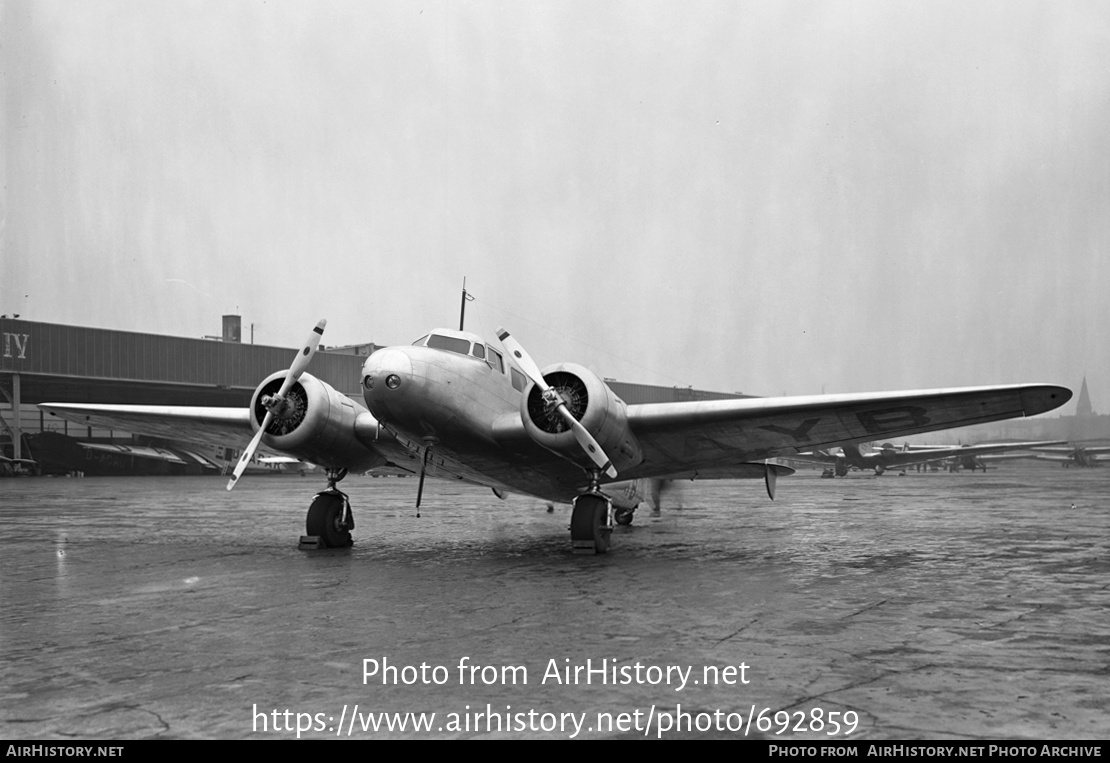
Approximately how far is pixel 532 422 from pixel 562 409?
52 cm

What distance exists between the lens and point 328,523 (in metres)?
14.2

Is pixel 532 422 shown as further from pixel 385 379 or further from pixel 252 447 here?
pixel 252 447

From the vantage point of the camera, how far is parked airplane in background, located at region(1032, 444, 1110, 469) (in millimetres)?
69250

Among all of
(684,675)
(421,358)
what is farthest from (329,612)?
(421,358)

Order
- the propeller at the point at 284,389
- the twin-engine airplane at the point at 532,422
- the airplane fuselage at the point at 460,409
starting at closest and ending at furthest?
the airplane fuselage at the point at 460,409
the twin-engine airplane at the point at 532,422
the propeller at the point at 284,389

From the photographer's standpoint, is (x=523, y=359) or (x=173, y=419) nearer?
(x=523, y=359)

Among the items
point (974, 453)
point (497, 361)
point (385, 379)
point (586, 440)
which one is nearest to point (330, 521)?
point (385, 379)

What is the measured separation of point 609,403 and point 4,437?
200ft

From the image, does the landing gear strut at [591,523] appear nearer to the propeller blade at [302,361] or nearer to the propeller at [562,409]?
the propeller at [562,409]

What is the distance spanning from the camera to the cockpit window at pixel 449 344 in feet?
43.4

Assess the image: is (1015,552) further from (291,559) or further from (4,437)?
(4,437)

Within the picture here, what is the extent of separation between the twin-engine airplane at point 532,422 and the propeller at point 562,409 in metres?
0.02

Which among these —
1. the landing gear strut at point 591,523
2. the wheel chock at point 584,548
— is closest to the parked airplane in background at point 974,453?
the landing gear strut at point 591,523

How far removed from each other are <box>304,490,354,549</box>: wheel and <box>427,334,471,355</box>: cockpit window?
3143mm
